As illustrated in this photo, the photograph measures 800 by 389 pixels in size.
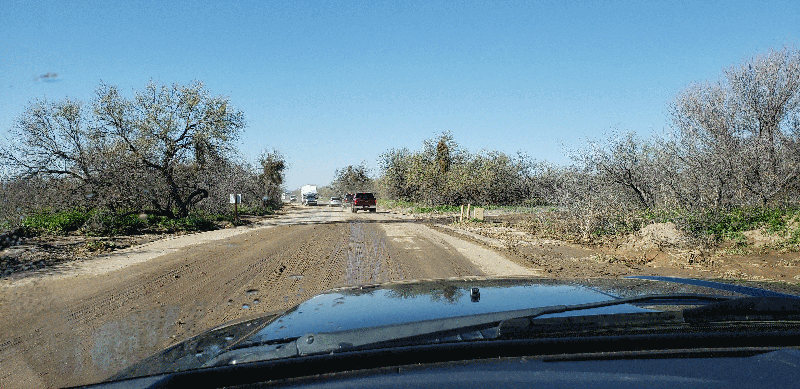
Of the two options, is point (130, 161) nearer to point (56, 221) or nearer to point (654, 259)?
point (56, 221)

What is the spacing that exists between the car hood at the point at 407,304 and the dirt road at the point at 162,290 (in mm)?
2509

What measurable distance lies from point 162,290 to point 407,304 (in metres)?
6.83

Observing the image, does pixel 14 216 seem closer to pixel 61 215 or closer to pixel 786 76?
pixel 61 215

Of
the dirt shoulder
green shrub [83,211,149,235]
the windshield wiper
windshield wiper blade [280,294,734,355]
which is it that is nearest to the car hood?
the windshield wiper

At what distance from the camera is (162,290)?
8266 mm

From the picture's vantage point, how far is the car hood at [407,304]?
2330mm

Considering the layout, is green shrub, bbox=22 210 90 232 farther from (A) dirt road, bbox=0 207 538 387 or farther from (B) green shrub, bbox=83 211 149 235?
(A) dirt road, bbox=0 207 538 387

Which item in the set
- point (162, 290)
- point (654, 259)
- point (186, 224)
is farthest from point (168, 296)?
point (186, 224)

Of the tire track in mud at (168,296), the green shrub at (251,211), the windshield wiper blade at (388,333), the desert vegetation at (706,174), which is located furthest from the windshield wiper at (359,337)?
the green shrub at (251,211)

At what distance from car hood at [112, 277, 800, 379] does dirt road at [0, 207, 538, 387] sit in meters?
2.51

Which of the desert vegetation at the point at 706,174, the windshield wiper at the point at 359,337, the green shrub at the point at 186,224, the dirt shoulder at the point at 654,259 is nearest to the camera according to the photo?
the windshield wiper at the point at 359,337

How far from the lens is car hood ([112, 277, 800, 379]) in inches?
91.7

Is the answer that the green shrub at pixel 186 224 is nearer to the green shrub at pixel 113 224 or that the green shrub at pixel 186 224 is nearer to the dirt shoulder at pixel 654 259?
the green shrub at pixel 113 224

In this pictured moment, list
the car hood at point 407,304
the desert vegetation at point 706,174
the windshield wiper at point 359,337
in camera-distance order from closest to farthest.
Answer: the windshield wiper at point 359,337 → the car hood at point 407,304 → the desert vegetation at point 706,174
